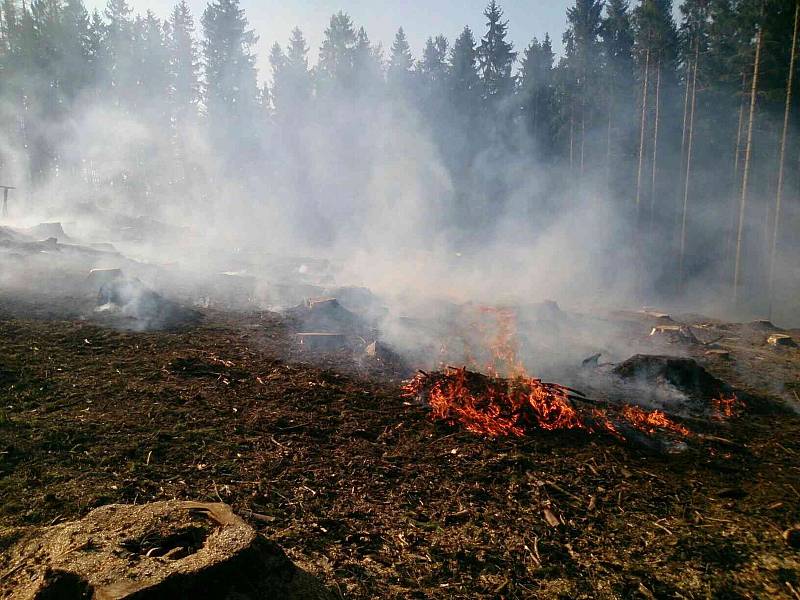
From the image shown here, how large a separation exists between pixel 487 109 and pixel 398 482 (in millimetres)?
38794

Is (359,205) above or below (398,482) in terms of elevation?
above

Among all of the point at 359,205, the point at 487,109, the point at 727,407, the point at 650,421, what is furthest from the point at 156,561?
the point at 487,109

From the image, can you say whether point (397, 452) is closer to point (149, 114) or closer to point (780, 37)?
point (780, 37)

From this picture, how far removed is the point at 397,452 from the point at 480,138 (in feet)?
118

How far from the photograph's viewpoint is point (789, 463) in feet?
17.7

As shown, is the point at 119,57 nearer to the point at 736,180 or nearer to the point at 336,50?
the point at 336,50

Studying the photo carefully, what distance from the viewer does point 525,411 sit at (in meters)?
6.07

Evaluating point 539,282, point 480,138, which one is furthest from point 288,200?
point 539,282

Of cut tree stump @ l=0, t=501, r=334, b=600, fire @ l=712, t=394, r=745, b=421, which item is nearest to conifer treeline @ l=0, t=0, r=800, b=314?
fire @ l=712, t=394, r=745, b=421

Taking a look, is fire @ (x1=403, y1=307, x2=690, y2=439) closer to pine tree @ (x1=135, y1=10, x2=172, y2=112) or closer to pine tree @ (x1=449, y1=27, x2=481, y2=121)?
pine tree @ (x1=449, y1=27, x2=481, y2=121)

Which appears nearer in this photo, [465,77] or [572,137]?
[572,137]

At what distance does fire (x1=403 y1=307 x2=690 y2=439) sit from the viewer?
5.86 metres

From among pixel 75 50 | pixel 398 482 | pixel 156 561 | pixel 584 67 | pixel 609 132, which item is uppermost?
pixel 75 50

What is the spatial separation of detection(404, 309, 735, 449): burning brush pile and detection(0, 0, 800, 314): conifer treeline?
19962mm
